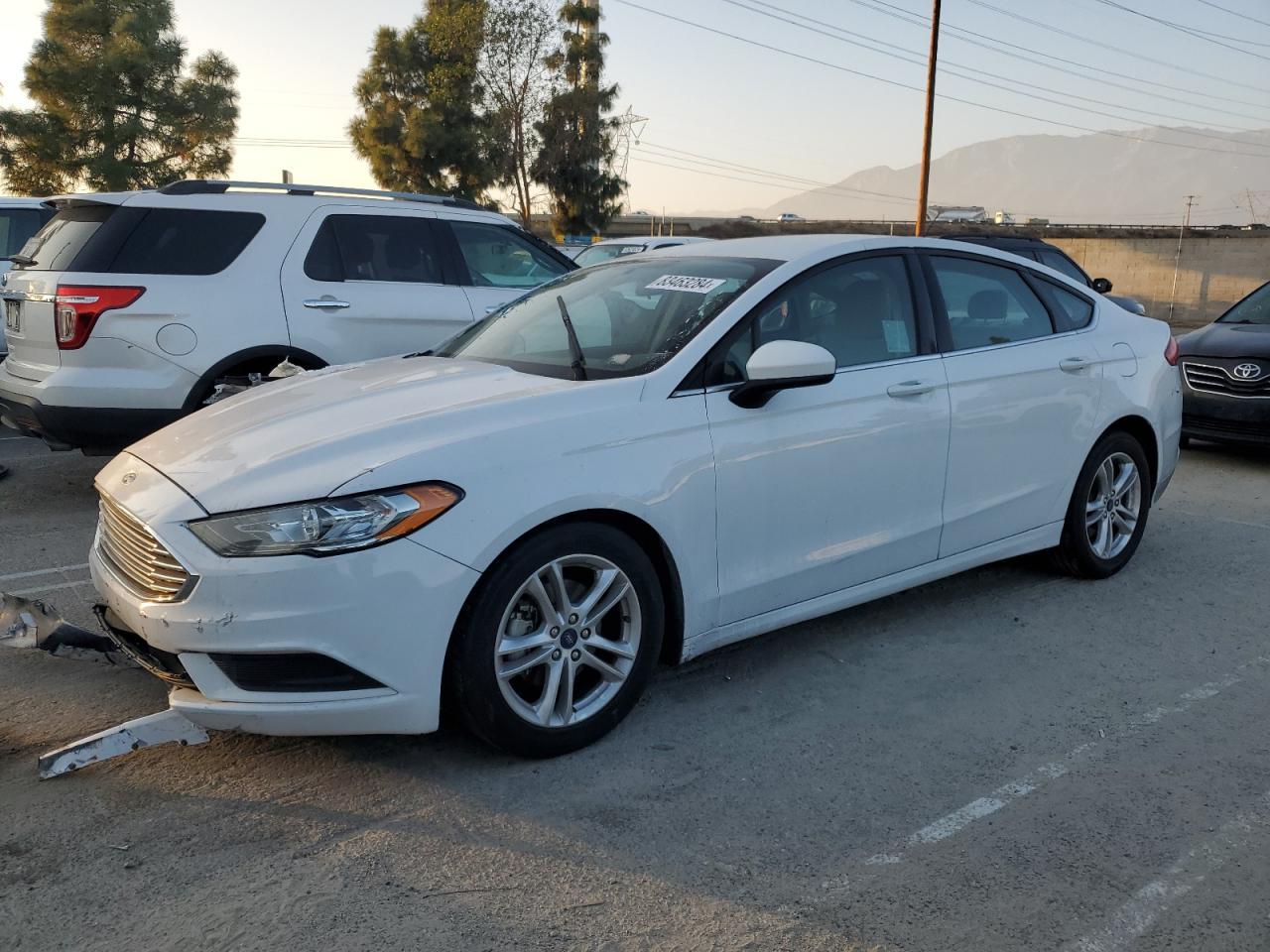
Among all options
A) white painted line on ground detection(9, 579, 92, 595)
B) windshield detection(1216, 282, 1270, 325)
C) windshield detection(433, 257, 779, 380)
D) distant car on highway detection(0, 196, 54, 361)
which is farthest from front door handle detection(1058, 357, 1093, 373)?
distant car on highway detection(0, 196, 54, 361)

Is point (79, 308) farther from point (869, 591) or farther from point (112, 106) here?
point (112, 106)

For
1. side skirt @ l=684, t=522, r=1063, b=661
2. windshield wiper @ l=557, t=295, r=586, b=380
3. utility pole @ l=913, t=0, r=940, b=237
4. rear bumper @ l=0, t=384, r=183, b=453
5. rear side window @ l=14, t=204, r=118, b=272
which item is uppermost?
utility pole @ l=913, t=0, r=940, b=237

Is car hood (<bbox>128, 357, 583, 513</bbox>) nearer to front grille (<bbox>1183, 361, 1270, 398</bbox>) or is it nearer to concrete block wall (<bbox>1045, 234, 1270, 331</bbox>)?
front grille (<bbox>1183, 361, 1270, 398</bbox>)

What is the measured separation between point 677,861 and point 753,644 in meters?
1.66

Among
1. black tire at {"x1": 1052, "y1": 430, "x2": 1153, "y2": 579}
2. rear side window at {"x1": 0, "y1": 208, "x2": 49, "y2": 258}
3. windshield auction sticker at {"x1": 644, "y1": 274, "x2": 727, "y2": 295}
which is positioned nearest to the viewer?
windshield auction sticker at {"x1": 644, "y1": 274, "x2": 727, "y2": 295}

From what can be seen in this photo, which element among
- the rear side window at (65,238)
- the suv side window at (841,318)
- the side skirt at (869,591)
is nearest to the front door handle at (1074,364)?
the side skirt at (869,591)

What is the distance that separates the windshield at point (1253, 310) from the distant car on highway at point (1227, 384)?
0.56 ft

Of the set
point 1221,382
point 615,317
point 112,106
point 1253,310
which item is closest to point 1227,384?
point 1221,382

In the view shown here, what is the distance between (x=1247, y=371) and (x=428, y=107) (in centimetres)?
3511

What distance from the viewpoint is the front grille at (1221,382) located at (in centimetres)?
817

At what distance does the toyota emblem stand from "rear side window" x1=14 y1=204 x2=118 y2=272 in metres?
8.04

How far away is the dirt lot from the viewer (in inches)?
99.6

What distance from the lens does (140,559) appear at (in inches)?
124

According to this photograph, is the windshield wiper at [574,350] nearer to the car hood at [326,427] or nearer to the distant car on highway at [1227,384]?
the car hood at [326,427]
